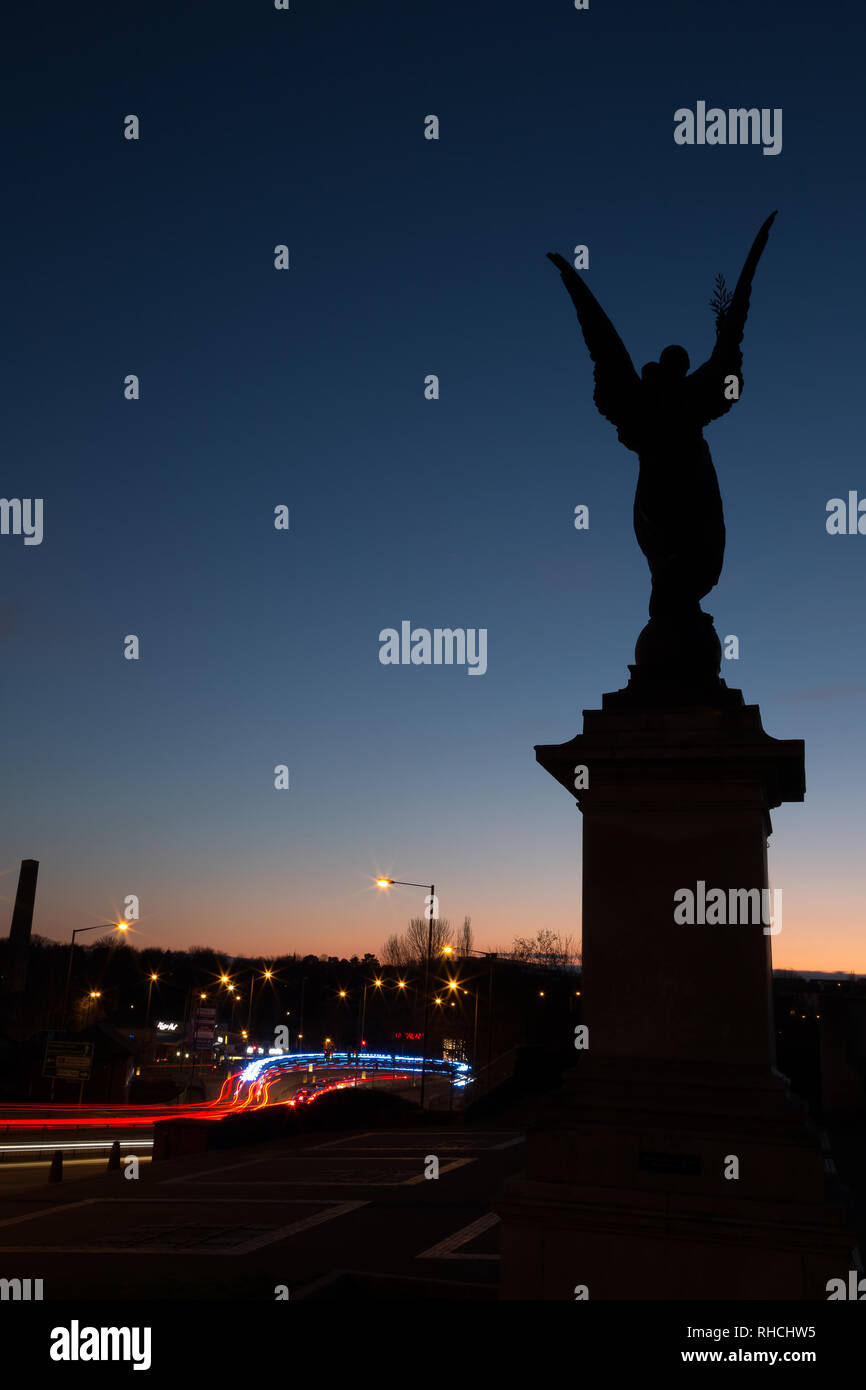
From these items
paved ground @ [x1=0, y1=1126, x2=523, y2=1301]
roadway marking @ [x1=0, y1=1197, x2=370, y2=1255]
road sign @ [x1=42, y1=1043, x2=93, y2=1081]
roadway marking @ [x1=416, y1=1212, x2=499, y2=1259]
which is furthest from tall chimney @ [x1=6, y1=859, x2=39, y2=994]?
roadway marking @ [x1=416, y1=1212, x2=499, y2=1259]

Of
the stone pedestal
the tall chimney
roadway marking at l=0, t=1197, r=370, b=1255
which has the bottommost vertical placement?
the tall chimney

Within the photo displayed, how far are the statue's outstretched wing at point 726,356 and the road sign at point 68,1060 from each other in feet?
105

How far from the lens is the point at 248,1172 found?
19875 millimetres

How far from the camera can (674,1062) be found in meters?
7.70

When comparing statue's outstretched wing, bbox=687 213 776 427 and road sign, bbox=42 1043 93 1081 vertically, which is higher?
statue's outstretched wing, bbox=687 213 776 427

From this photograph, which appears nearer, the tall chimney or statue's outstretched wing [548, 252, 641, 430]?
statue's outstretched wing [548, 252, 641, 430]

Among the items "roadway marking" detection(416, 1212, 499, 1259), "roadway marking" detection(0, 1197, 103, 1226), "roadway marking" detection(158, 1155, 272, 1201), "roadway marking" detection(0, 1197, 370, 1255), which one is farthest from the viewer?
"roadway marking" detection(158, 1155, 272, 1201)

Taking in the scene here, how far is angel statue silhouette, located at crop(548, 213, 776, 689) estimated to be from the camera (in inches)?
366

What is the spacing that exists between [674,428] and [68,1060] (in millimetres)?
32998

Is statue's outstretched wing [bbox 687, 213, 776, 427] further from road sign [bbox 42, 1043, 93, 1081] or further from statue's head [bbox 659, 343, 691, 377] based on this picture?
road sign [bbox 42, 1043, 93, 1081]

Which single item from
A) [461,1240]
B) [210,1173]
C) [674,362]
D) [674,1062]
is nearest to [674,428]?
[674,362]

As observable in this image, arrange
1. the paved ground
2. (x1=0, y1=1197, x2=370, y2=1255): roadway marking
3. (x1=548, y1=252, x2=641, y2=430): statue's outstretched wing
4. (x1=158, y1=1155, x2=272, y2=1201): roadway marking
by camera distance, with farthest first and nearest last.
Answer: (x1=158, y1=1155, x2=272, y2=1201): roadway marking → (x1=0, y1=1197, x2=370, y2=1255): roadway marking → (x1=548, y1=252, x2=641, y2=430): statue's outstretched wing → the paved ground

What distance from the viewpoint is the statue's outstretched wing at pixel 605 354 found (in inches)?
383
